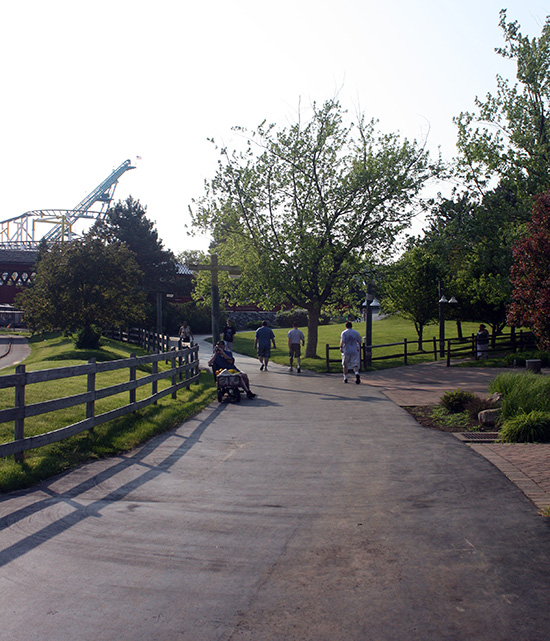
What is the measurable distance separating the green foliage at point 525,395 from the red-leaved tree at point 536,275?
1.03 m

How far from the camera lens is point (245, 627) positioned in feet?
11.3

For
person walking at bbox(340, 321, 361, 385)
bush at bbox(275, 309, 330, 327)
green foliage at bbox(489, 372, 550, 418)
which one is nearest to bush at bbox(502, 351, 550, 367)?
person walking at bbox(340, 321, 361, 385)

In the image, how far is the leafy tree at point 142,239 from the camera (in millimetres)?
A: 55531

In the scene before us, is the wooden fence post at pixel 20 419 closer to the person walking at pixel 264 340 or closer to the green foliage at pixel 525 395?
the green foliage at pixel 525 395

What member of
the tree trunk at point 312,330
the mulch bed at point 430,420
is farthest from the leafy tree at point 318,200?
the mulch bed at point 430,420

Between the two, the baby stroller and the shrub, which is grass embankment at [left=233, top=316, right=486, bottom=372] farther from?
the shrub

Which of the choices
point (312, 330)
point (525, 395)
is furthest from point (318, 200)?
point (525, 395)

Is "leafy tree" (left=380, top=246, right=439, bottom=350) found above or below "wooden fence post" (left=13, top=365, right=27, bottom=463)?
above

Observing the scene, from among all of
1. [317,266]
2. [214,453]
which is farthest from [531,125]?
[214,453]

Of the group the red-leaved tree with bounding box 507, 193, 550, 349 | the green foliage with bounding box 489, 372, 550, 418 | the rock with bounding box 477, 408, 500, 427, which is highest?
the red-leaved tree with bounding box 507, 193, 550, 349

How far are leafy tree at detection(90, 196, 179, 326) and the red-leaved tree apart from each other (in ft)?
147

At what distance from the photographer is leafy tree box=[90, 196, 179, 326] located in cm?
5553

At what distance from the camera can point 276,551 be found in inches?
184

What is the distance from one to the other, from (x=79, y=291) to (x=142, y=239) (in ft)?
88.1
